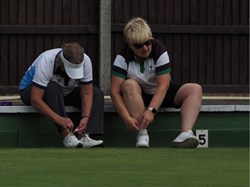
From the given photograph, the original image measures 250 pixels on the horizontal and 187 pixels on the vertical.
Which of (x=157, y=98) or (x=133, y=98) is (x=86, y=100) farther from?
(x=157, y=98)

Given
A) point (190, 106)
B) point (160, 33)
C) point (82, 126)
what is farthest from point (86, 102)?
point (160, 33)

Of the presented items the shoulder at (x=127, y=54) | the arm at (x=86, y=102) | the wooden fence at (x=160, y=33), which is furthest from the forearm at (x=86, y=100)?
the wooden fence at (x=160, y=33)

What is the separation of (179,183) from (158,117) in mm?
3050

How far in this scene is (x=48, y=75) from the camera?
9.90 m

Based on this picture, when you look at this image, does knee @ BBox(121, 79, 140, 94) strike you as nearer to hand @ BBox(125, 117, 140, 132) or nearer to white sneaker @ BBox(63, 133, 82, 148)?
hand @ BBox(125, 117, 140, 132)

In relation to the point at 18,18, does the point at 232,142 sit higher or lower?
lower

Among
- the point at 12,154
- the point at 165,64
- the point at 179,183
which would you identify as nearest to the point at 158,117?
the point at 165,64

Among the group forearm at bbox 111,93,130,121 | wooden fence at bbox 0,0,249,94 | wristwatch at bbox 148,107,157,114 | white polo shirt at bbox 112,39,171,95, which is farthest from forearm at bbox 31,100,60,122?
wooden fence at bbox 0,0,249,94

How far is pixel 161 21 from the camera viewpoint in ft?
45.7

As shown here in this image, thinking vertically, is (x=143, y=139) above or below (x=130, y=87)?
below

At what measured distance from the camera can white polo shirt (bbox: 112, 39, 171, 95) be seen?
33.0 feet

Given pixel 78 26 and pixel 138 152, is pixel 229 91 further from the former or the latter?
pixel 138 152

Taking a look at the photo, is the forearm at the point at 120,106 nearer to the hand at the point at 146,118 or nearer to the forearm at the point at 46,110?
the hand at the point at 146,118

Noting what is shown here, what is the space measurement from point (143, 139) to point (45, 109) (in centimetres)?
89
